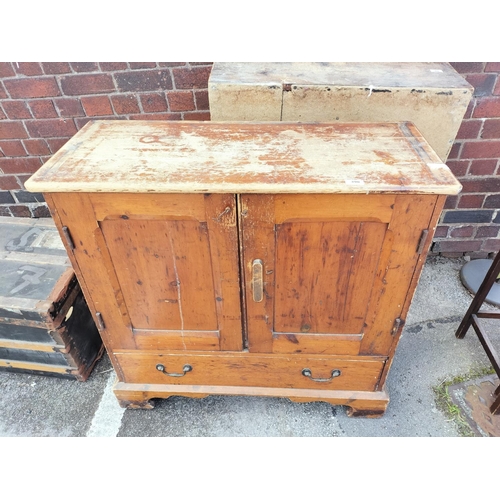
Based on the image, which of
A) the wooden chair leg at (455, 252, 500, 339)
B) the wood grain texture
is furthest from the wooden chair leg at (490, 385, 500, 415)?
the wood grain texture

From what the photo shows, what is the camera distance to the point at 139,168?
3.73ft

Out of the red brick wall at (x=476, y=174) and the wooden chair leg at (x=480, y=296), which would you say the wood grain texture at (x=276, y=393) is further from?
the red brick wall at (x=476, y=174)

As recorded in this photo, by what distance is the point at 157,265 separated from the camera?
1271 millimetres

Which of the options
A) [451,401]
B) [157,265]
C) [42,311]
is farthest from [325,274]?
[42,311]

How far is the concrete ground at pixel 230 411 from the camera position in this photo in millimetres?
1679

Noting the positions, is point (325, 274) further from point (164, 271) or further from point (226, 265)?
point (164, 271)

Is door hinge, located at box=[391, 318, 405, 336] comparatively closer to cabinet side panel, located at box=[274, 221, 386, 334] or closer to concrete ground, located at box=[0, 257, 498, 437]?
cabinet side panel, located at box=[274, 221, 386, 334]

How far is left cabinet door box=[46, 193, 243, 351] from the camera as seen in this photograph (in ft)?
3.68

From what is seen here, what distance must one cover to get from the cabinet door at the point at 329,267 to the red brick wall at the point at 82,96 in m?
1.09

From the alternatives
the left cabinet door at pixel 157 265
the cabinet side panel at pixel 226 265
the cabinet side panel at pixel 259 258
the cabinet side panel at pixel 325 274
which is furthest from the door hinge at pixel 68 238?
the cabinet side panel at pixel 325 274

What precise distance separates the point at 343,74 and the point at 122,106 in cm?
112

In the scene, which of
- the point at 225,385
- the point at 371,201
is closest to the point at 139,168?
the point at 371,201

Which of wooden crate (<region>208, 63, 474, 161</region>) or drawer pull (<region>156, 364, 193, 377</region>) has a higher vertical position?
wooden crate (<region>208, 63, 474, 161</region>)
